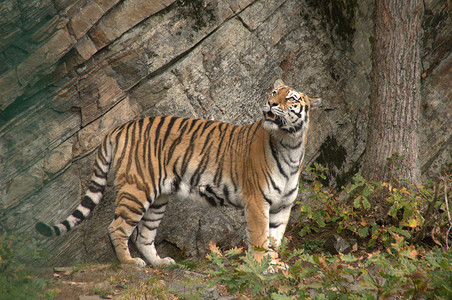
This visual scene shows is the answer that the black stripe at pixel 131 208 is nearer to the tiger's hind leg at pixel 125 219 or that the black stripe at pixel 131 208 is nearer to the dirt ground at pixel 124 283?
the tiger's hind leg at pixel 125 219

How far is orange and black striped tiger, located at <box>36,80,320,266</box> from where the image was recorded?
5.41 m

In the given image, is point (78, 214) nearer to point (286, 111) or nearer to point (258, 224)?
point (258, 224)

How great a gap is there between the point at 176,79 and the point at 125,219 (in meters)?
2.19

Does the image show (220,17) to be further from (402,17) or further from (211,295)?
(211,295)

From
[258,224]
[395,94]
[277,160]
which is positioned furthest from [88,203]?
[395,94]

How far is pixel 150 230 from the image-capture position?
6.21m

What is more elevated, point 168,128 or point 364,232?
point 168,128

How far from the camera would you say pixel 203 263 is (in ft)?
→ 19.2

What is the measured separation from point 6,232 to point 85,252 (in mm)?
2681

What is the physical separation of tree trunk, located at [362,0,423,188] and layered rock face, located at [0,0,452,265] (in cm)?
123

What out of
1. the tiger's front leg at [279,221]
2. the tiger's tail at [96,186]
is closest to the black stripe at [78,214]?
the tiger's tail at [96,186]

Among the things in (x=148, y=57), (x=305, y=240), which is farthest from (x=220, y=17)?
(x=305, y=240)

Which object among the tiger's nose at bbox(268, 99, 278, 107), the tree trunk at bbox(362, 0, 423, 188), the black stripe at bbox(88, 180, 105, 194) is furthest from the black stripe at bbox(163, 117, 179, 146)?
the tree trunk at bbox(362, 0, 423, 188)

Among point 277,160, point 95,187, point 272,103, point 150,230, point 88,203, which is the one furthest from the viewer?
point 150,230
